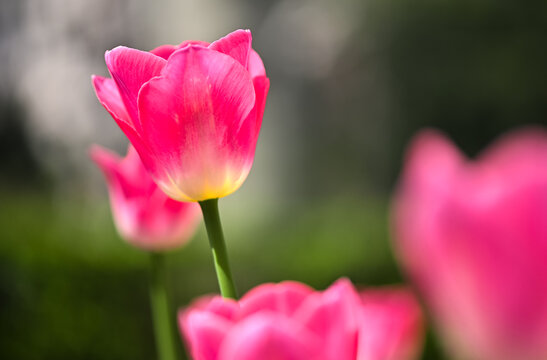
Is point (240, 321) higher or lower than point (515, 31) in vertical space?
higher

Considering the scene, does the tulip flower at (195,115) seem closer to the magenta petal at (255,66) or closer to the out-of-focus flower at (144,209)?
the magenta petal at (255,66)

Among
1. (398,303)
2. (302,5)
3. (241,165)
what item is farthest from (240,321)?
(302,5)

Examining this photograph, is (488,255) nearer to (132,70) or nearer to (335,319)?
(335,319)

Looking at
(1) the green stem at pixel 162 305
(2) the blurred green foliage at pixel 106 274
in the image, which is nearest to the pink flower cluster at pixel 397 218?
(1) the green stem at pixel 162 305

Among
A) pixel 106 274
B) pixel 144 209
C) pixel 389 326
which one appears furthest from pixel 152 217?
pixel 106 274

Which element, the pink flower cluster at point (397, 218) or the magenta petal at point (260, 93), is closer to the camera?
the pink flower cluster at point (397, 218)

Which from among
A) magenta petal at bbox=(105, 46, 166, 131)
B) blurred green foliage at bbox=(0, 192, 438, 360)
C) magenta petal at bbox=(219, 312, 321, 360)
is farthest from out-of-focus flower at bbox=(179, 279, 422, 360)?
blurred green foliage at bbox=(0, 192, 438, 360)

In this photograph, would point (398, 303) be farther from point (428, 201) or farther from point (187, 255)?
point (187, 255)
